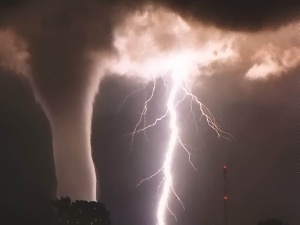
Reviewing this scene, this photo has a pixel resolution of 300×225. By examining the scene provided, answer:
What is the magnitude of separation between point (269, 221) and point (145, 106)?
8729mm

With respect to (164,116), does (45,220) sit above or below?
below

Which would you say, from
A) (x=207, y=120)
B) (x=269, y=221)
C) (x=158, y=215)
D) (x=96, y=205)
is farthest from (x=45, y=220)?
(x=269, y=221)

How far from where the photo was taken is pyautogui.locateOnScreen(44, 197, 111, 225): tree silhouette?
2181 centimetres

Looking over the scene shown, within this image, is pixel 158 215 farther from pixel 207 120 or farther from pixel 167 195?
pixel 207 120

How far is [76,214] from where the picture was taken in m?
21.9

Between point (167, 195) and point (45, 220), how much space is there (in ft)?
20.8

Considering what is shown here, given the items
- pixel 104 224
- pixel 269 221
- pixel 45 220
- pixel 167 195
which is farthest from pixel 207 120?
pixel 45 220

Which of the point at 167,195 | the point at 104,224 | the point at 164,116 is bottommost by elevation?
the point at 104,224

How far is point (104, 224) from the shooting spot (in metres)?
22.0

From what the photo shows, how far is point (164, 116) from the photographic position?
2506 centimetres

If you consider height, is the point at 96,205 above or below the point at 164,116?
below

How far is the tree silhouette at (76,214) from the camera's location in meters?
21.8

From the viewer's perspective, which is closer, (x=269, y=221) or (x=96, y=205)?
(x=96, y=205)

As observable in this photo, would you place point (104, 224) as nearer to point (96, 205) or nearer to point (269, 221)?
point (96, 205)
